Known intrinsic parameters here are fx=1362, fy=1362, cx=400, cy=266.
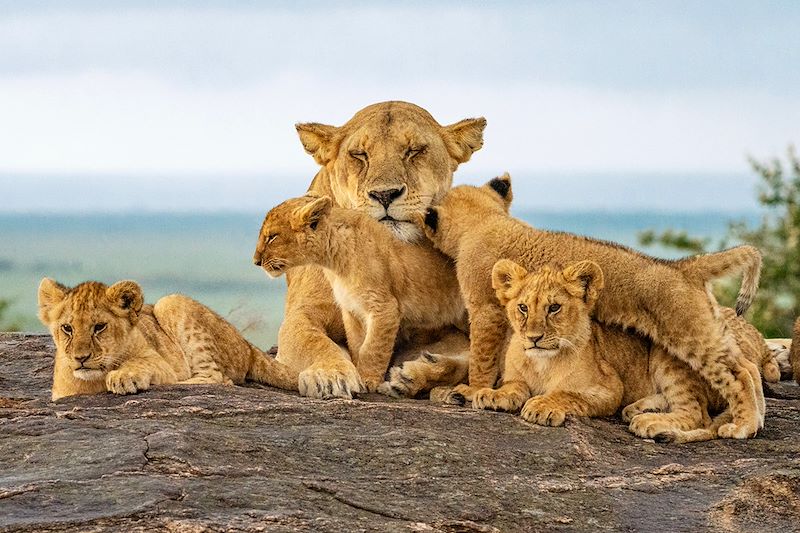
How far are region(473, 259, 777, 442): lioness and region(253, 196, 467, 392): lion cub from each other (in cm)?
67

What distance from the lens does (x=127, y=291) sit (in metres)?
6.30

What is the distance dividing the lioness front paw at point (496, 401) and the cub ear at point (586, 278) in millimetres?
578

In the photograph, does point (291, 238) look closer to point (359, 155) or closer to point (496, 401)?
point (359, 155)

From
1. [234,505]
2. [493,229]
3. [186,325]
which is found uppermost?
[493,229]

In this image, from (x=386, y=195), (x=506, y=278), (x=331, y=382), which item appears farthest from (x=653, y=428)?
(x=386, y=195)

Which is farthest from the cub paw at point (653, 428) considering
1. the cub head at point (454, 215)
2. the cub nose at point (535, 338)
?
the cub head at point (454, 215)

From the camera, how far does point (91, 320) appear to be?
6160mm

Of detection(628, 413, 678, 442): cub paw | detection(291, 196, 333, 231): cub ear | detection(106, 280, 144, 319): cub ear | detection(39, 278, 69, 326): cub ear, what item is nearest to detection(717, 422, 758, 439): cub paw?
detection(628, 413, 678, 442): cub paw

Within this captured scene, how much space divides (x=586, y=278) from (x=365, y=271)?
46.3 inches

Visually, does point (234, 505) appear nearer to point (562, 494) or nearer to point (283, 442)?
point (283, 442)

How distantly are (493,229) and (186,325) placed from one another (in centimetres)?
164

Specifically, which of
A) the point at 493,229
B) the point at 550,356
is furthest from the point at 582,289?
the point at 493,229

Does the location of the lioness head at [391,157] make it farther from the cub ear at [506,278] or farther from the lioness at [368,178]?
the cub ear at [506,278]

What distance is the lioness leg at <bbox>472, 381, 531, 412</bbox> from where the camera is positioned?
6.19 meters
